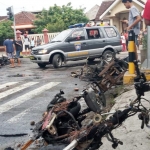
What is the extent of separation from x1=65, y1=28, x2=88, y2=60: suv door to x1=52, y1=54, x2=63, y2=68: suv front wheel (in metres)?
0.37

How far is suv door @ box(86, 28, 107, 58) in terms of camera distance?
53.5 feet

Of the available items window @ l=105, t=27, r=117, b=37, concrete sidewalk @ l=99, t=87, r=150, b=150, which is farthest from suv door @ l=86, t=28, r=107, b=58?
concrete sidewalk @ l=99, t=87, r=150, b=150

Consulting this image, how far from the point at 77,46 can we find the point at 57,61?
1.19 m

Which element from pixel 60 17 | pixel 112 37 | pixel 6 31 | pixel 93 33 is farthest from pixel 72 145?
pixel 6 31

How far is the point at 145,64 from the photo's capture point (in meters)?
9.10

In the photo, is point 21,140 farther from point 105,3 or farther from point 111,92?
point 105,3

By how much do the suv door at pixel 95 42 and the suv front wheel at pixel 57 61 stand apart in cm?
153

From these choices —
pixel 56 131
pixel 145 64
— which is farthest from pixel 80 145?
pixel 145 64

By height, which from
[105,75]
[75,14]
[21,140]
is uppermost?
[75,14]

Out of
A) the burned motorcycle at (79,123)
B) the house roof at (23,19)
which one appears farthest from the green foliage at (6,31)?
the burned motorcycle at (79,123)

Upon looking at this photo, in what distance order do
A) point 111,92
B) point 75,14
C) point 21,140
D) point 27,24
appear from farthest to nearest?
point 27,24
point 75,14
point 111,92
point 21,140

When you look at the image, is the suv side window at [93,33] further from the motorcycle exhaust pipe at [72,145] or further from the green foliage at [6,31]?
the green foliage at [6,31]

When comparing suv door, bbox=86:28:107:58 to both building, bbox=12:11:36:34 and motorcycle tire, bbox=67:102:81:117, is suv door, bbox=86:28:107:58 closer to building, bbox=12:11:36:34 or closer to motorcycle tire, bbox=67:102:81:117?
motorcycle tire, bbox=67:102:81:117

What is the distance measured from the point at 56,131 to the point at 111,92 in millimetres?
4866
